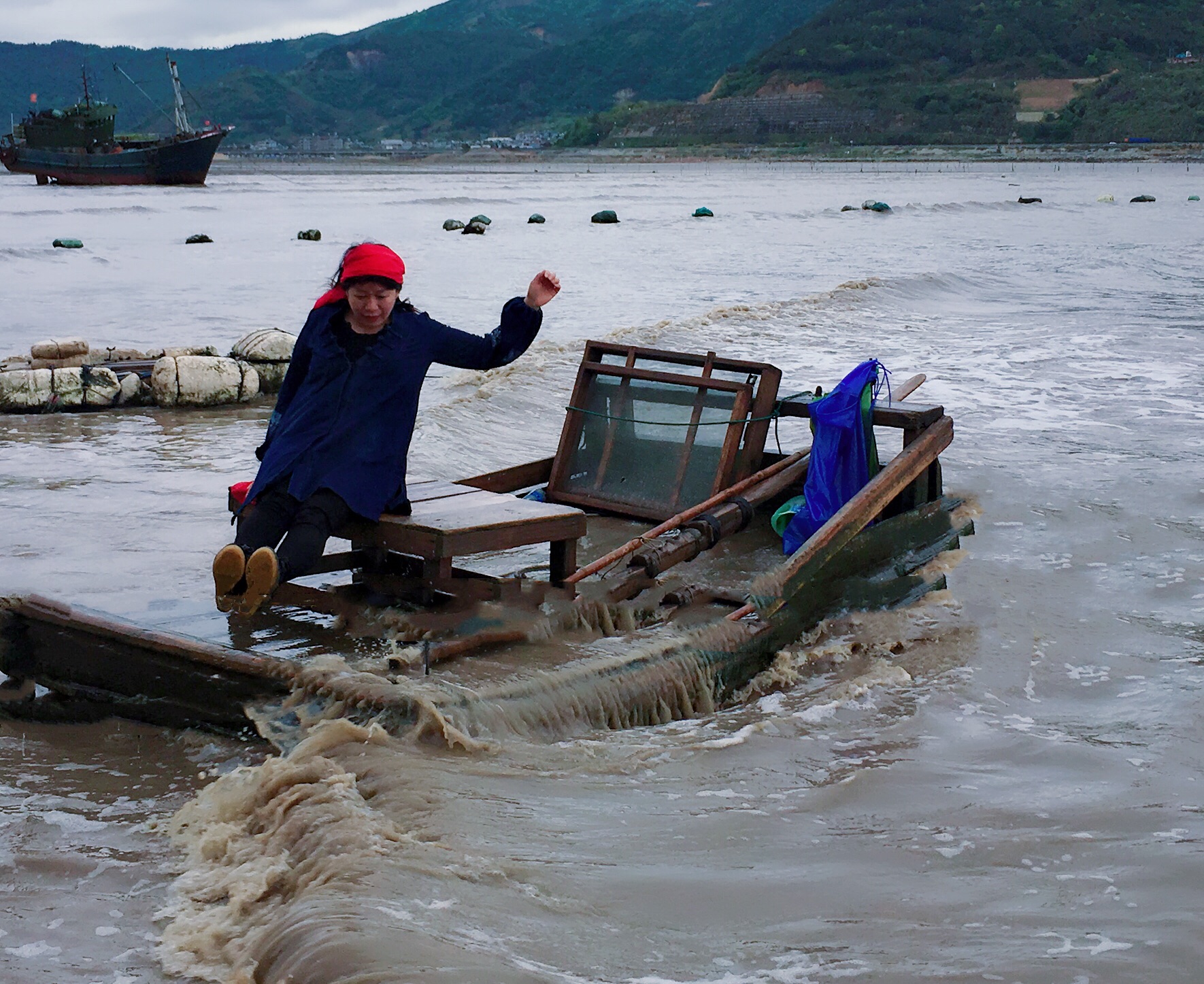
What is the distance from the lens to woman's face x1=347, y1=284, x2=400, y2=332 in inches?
195

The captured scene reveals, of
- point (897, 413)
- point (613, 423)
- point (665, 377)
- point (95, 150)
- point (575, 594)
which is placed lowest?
point (575, 594)

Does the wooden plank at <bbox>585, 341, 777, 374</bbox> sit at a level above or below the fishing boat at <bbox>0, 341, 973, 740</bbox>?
above

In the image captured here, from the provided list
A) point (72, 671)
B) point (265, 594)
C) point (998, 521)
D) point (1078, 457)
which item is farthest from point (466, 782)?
point (1078, 457)

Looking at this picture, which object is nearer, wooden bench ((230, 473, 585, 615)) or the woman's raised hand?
wooden bench ((230, 473, 585, 615))

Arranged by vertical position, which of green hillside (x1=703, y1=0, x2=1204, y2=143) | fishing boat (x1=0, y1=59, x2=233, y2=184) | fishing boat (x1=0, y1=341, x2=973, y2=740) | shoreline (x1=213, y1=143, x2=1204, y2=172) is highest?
green hillside (x1=703, y1=0, x2=1204, y2=143)

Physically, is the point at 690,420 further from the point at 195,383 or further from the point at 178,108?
the point at 178,108

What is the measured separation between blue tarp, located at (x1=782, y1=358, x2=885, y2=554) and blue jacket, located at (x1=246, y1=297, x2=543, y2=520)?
6.70 feet

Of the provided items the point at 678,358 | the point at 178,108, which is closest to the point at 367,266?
the point at 678,358

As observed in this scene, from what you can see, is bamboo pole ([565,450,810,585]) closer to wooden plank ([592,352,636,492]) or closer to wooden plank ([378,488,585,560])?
wooden plank ([378,488,585,560])

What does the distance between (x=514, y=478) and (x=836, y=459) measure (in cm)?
170

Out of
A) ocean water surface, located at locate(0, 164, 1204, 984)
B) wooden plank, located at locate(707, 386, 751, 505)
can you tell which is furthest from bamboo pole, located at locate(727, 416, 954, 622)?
wooden plank, located at locate(707, 386, 751, 505)

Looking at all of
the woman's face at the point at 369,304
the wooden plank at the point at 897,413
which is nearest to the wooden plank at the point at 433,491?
the woman's face at the point at 369,304

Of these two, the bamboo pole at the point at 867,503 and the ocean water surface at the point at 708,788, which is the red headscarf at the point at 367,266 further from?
the bamboo pole at the point at 867,503

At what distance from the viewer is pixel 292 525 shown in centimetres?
494
